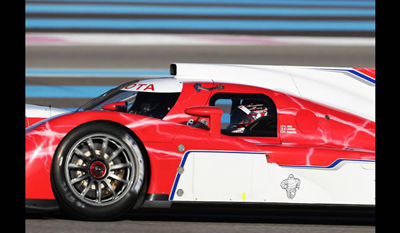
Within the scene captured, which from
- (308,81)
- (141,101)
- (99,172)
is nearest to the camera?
(99,172)

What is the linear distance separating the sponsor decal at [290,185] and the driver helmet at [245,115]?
0.65 metres

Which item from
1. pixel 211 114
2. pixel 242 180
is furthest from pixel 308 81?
pixel 242 180

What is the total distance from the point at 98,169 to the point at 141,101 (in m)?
0.96

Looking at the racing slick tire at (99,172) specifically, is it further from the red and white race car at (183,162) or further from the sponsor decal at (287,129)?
the sponsor decal at (287,129)

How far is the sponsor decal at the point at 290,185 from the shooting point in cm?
470

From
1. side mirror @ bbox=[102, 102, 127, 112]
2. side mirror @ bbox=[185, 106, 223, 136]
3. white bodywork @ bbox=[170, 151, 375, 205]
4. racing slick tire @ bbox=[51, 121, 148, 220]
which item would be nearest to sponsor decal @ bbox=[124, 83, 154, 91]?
side mirror @ bbox=[102, 102, 127, 112]

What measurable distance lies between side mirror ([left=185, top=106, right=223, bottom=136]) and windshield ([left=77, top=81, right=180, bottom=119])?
468mm

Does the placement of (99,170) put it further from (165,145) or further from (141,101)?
(141,101)

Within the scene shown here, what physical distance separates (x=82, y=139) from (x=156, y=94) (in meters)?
0.90

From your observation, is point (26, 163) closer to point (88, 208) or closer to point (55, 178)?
point (55, 178)

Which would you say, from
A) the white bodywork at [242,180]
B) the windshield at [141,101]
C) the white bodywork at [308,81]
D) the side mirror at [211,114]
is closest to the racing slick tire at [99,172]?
the white bodywork at [242,180]

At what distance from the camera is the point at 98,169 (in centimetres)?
455

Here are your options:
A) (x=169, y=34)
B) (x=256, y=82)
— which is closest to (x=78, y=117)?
(x=256, y=82)

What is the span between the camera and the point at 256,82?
18.0 feet
